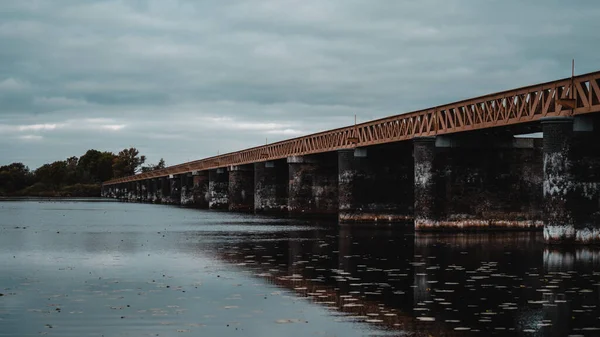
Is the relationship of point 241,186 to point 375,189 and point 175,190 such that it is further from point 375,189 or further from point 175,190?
point 175,190

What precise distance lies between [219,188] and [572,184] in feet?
261

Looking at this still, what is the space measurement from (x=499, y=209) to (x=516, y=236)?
4.66 metres

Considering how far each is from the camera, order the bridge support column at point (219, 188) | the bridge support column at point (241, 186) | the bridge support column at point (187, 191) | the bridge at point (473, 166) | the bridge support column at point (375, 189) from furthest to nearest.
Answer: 1. the bridge support column at point (187, 191)
2. the bridge support column at point (219, 188)
3. the bridge support column at point (241, 186)
4. the bridge support column at point (375, 189)
5. the bridge at point (473, 166)

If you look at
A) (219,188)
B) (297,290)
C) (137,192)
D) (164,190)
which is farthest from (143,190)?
(297,290)

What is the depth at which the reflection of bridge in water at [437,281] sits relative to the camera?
566 inches

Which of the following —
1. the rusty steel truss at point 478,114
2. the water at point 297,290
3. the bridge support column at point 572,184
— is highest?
the rusty steel truss at point 478,114

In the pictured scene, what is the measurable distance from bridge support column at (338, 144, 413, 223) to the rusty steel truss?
185cm

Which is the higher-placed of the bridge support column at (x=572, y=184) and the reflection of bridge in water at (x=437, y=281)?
the bridge support column at (x=572, y=184)

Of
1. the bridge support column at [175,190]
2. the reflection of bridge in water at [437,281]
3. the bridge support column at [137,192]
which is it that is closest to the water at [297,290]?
the reflection of bridge in water at [437,281]

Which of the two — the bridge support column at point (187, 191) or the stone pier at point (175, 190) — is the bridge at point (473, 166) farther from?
the stone pier at point (175, 190)

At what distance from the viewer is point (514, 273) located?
22.5m

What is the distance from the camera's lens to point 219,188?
10906 cm

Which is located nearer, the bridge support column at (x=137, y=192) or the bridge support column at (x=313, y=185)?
the bridge support column at (x=313, y=185)

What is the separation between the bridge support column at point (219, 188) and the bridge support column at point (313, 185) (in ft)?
111
